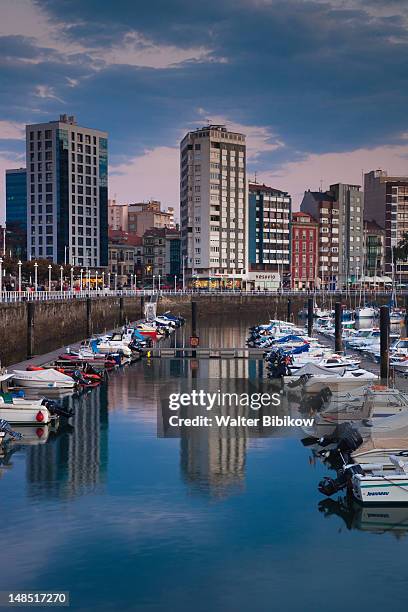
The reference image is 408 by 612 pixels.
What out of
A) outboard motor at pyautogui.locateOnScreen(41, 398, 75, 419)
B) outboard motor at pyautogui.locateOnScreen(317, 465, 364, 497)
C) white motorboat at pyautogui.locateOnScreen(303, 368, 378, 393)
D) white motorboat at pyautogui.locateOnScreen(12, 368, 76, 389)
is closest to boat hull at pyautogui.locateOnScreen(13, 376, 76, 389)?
white motorboat at pyautogui.locateOnScreen(12, 368, 76, 389)

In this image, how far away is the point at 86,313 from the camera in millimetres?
115375

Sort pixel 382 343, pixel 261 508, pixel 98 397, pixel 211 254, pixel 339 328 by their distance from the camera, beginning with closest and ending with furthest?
1. pixel 261 508
2. pixel 98 397
3. pixel 382 343
4. pixel 339 328
5. pixel 211 254

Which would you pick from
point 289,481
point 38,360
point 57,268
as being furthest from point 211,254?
point 289,481

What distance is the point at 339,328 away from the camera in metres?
84.0

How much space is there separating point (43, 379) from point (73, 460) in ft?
57.4

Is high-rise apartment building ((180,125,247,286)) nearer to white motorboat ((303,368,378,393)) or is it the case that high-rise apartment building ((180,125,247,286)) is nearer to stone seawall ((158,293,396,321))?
stone seawall ((158,293,396,321))

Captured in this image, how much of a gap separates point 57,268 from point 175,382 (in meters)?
103

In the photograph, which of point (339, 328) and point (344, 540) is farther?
point (339, 328)

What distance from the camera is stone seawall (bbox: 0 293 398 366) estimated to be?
82500 millimetres

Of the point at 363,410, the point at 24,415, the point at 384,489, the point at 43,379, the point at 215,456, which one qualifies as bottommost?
the point at 215,456

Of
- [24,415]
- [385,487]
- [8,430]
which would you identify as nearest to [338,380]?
[24,415]

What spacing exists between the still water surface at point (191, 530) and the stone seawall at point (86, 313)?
3485cm

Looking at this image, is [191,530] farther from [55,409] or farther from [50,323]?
[50,323]

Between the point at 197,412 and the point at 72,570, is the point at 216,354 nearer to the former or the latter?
the point at 197,412
